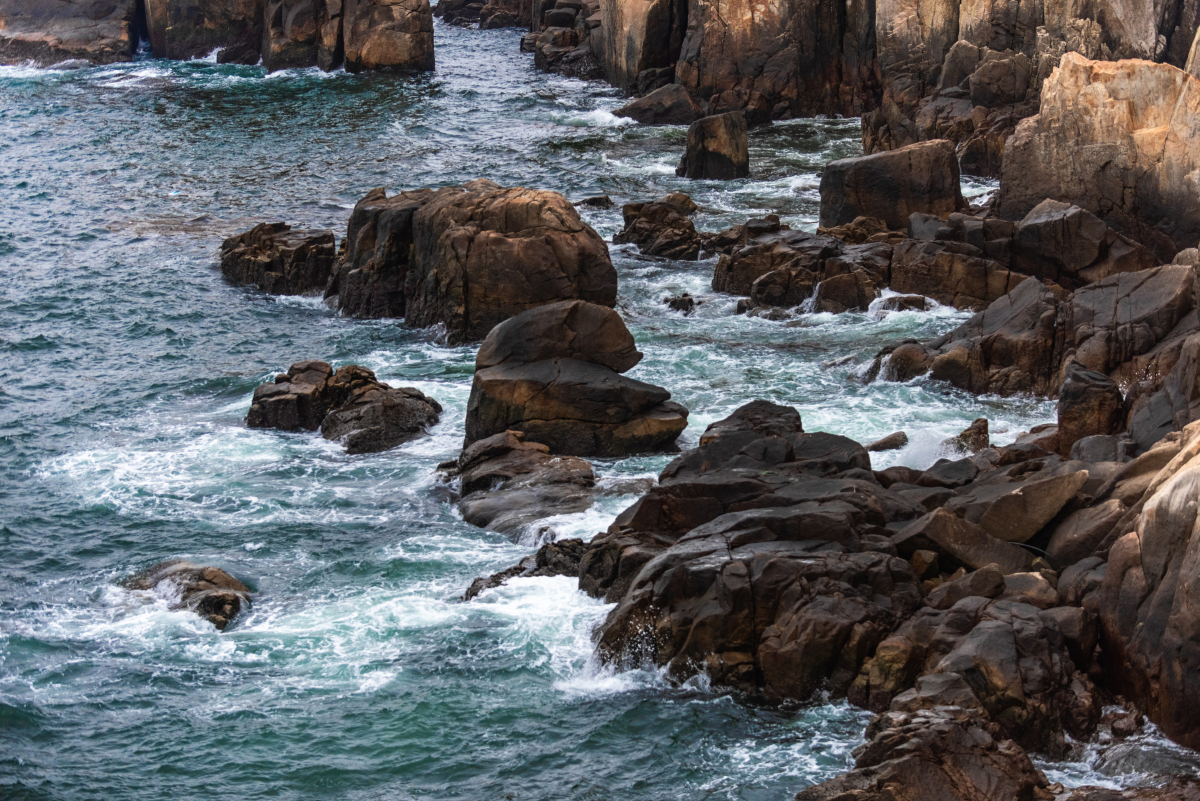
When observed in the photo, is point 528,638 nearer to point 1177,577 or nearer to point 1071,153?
point 1177,577

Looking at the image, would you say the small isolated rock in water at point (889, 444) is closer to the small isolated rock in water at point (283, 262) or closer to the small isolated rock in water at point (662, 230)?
the small isolated rock in water at point (662, 230)

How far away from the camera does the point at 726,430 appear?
22.1 meters

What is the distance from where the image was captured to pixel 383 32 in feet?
251

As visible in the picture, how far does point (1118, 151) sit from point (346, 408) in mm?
22384

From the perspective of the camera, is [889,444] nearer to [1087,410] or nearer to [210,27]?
[1087,410]

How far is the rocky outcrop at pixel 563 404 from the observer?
25328mm

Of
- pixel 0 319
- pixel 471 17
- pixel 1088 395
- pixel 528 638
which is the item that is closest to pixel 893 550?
pixel 528 638

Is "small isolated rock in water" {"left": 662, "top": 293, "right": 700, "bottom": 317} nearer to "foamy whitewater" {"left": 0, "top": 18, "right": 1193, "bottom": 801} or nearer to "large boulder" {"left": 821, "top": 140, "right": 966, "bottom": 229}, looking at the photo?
"foamy whitewater" {"left": 0, "top": 18, "right": 1193, "bottom": 801}

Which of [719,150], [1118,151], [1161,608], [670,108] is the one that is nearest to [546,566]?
[1161,608]

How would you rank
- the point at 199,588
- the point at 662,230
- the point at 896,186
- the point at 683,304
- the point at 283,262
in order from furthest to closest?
the point at 662,230
the point at 283,262
the point at 896,186
the point at 683,304
the point at 199,588

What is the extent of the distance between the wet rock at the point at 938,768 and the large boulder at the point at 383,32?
70419 millimetres

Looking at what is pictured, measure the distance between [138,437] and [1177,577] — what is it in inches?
869

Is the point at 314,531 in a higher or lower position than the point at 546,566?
lower

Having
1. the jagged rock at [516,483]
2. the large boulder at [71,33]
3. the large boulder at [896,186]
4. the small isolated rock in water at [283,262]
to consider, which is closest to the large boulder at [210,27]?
the large boulder at [71,33]
